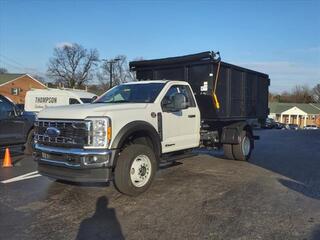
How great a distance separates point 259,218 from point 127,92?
4294mm

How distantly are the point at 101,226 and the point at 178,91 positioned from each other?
4.34 metres

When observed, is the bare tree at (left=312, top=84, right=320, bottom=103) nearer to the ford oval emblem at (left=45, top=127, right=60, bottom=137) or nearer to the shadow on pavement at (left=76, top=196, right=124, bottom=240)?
the ford oval emblem at (left=45, top=127, right=60, bottom=137)

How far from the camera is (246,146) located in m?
12.1

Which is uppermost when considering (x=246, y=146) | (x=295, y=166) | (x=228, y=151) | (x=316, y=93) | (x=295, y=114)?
(x=316, y=93)

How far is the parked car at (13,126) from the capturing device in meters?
12.4

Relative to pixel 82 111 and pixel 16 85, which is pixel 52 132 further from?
pixel 16 85

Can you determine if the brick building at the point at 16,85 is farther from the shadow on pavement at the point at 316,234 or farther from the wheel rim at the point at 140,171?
the shadow on pavement at the point at 316,234

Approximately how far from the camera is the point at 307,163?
38.6 ft

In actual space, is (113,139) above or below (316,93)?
below

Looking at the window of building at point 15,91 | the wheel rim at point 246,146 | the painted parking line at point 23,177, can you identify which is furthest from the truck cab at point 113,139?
the window of building at point 15,91

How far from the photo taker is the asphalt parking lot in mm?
5547

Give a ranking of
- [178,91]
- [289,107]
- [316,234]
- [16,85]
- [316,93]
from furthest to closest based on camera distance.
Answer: [316,93] → [289,107] → [16,85] → [178,91] → [316,234]

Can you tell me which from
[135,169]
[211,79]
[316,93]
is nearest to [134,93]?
[135,169]

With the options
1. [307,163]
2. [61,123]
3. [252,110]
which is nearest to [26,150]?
[61,123]
